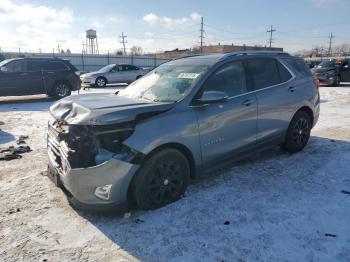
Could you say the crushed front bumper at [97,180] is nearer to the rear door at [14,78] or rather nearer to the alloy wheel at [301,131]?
the alloy wheel at [301,131]

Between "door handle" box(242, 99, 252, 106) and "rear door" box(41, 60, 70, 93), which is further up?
"rear door" box(41, 60, 70, 93)

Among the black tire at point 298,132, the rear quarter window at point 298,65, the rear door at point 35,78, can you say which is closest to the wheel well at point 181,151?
the black tire at point 298,132

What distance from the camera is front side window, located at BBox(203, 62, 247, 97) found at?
171 inches

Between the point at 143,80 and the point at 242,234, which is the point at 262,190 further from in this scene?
the point at 143,80

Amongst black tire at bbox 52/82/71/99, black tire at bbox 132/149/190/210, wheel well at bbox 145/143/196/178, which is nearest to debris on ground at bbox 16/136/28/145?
black tire at bbox 132/149/190/210

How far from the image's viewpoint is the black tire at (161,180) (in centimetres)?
363

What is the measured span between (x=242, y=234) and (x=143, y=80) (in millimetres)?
2894

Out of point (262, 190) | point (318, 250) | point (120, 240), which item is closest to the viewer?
point (318, 250)

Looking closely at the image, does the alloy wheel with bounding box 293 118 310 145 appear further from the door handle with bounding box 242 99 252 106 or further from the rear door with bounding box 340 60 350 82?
the rear door with bounding box 340 60 350 82

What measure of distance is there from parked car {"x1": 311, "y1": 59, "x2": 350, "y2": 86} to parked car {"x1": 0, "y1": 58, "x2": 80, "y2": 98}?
46.2 feet

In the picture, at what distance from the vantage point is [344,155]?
5723mm

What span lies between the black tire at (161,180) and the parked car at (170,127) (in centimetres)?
1

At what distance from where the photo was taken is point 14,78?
13.0 meters

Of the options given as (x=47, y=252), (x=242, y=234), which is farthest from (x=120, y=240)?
(x=242, y=234)
